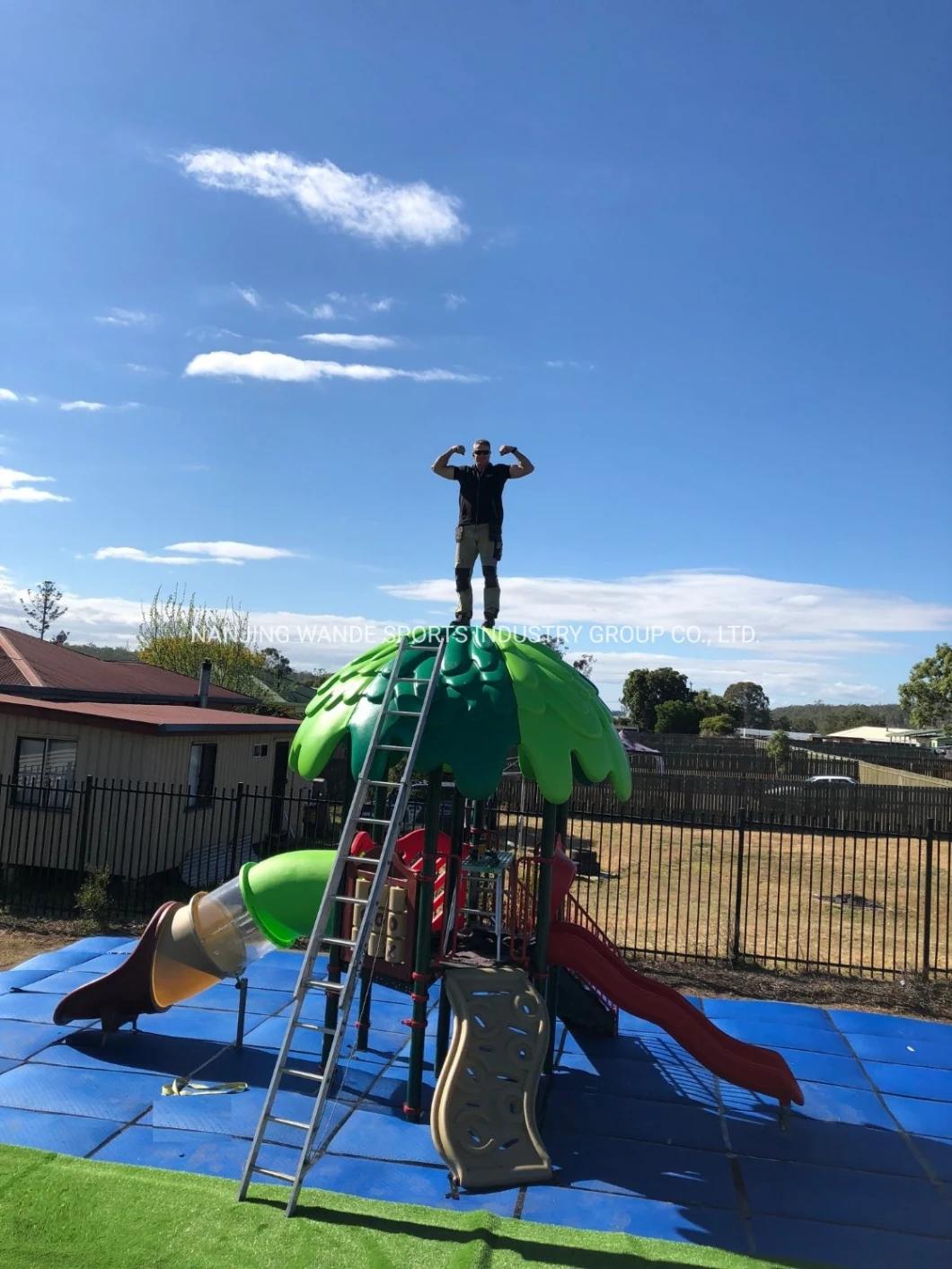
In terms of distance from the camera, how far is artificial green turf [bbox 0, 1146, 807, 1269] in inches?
204

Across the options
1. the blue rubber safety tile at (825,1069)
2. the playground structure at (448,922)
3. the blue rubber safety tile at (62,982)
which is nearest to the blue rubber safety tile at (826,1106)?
the blue rubber safety tile at (825,1069)

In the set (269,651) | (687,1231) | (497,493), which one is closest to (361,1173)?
(687,1231)

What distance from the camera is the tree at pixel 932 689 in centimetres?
6156

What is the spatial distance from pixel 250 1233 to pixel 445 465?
19.6ft

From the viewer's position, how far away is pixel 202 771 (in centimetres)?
1798

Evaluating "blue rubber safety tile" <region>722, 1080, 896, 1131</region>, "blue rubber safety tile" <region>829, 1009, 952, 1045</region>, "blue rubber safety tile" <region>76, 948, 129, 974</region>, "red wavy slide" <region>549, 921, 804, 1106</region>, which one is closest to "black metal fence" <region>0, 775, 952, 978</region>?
"blue rubber safety tile" <region>829, 1009, 952, 1045</region>

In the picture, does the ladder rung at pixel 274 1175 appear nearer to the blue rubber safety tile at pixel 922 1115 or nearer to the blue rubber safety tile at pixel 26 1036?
the blue rubber safety tile at pixel 26 1036

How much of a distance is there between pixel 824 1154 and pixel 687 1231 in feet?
6.46

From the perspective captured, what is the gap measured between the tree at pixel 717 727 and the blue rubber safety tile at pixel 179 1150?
59838 millimetres

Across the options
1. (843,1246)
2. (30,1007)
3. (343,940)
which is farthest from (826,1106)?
(30,1007)

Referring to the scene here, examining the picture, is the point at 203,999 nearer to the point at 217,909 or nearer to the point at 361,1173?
the point at 217,909

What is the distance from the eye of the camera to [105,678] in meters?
21.9

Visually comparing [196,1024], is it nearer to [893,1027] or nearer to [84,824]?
[84,824]

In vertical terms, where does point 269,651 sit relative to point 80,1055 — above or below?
above
